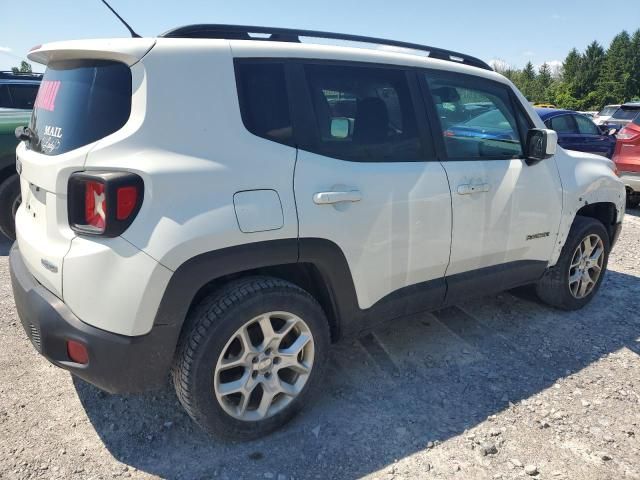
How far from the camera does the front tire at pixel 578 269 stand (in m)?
3.82

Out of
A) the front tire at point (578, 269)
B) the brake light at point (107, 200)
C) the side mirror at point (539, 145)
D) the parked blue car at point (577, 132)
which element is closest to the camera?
the brake light at point (107, 200)

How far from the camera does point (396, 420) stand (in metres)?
2.64

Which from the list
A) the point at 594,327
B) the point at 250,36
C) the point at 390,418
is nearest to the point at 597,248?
the point at 594,327

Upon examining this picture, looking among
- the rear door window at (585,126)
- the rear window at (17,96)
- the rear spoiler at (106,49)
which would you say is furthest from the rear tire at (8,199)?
the rear door window at (585,126)

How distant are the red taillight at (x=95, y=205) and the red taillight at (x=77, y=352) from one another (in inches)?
19.7

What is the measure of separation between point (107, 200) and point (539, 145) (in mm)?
2736

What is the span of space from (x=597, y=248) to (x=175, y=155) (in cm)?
359

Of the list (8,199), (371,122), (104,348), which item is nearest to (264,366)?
(104,348)

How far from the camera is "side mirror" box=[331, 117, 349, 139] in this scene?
2498 millimetres

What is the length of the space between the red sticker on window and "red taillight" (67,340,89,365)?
1.12m

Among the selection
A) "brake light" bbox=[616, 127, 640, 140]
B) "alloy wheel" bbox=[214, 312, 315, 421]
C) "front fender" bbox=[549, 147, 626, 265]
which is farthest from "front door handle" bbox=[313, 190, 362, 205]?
"brake light" bbox=[616, 127, 640, 140]

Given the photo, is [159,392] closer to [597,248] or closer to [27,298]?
[27,298]

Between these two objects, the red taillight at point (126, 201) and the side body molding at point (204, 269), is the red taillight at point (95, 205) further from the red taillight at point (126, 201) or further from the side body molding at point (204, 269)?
the side body molding at point (204, 269)

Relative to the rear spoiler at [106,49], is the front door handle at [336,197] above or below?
below
